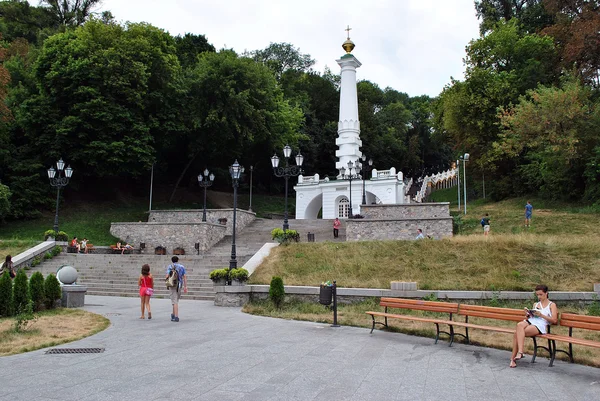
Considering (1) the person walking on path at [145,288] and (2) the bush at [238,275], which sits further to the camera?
(2) the bush at [238,275]

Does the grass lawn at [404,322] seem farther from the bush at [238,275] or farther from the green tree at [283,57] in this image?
the green tree at [283,57]

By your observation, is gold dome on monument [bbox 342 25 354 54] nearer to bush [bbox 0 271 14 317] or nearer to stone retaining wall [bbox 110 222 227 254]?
stone retaining wall [bbox 110 222 227 254]

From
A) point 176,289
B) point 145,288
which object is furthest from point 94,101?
point 176,289

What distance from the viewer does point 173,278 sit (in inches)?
477

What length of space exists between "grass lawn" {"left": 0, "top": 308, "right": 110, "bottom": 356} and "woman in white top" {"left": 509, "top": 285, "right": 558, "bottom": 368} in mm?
8134

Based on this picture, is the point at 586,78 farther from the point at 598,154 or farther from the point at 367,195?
the point at 367,195

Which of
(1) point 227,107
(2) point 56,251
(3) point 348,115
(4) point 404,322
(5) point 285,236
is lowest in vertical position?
(4) point 404,322

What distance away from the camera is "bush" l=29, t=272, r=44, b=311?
1256cm

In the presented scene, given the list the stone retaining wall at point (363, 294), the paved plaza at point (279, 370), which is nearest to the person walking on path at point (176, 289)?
the paved plaza at point (279, 370)

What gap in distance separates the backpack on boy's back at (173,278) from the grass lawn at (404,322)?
2.51 metres

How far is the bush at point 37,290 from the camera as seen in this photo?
41.2 feet

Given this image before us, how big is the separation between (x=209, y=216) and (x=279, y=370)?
27.0m

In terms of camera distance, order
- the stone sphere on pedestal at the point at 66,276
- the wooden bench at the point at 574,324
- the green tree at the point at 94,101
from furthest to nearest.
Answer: the green tree at the point at 94,101
the stone sphere on pedestal at the point at 66,276
the wooden bench at the point at 574,324

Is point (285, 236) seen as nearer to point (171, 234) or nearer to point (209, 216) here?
point (171, 234)
